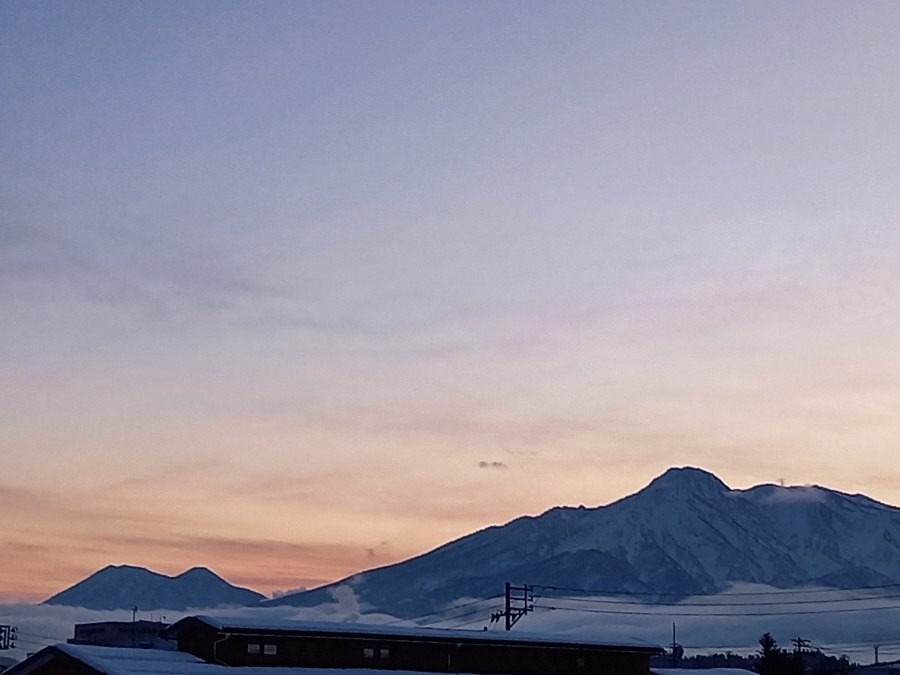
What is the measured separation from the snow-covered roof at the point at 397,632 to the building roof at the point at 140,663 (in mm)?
1970

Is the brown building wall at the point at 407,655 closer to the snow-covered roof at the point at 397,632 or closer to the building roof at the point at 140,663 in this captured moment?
the snow-covered roof at the point at 397,632

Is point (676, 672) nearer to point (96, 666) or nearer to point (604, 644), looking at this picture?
point (604, 644)

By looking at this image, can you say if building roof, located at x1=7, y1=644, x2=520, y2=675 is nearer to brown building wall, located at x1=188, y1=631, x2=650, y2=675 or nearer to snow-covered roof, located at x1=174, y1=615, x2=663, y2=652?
brown building wall, located at x1=188, y1=631, x2=650, y2=675

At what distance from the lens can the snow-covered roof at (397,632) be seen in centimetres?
6506

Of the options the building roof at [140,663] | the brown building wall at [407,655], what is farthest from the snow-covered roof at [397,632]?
the building roof at [140,663]

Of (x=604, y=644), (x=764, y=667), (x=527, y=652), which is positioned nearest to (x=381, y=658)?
(x=527, y=652)

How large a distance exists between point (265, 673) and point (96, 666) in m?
8.27

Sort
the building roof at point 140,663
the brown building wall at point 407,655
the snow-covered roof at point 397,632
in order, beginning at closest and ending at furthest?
the building roof at point 140,663, the brown building wall at point 407,655, the snow-covered roof at point 397,632

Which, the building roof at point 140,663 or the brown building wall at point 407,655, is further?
the brown building wall at point 407,655

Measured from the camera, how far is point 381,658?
6775 cm

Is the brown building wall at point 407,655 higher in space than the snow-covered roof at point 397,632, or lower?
lower

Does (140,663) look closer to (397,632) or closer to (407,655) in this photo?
(397,632)

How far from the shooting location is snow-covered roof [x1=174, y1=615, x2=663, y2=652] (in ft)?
213

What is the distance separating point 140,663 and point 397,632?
1449 centimetres
